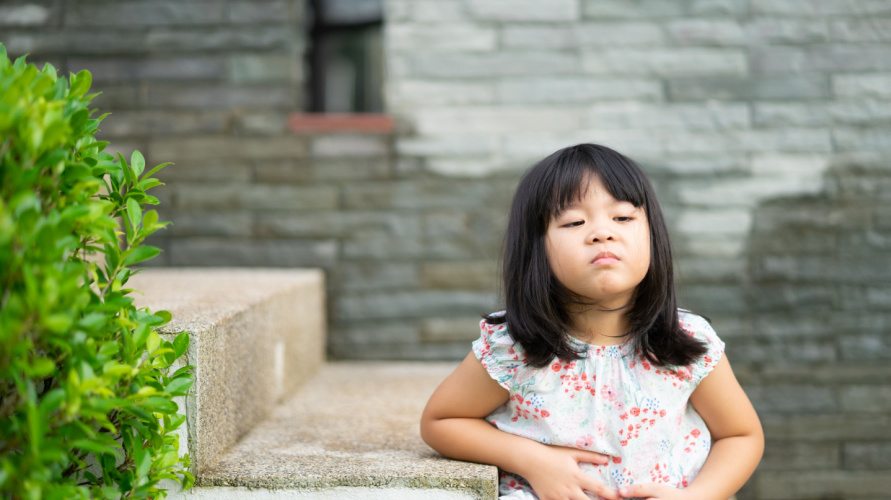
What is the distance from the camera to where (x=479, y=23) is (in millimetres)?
2984

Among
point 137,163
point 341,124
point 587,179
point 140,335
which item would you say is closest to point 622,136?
point 341,124

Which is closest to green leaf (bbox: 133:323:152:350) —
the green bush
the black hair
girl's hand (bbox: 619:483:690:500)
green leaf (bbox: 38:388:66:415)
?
the green bush

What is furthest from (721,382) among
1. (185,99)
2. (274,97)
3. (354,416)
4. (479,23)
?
(185,99)

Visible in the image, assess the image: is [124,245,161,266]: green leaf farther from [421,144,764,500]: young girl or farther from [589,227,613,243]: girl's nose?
[589,227,613,243]: girl's nose

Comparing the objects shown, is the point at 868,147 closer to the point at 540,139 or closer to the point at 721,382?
the point at 540,139

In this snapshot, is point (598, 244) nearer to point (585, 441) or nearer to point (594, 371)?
point (594, 371)

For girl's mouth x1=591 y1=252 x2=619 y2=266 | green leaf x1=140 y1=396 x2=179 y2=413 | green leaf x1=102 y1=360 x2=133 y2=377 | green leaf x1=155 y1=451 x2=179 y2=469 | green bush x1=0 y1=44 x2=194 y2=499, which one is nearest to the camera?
green bush x1=0 y1=44 x2=194 y2=499

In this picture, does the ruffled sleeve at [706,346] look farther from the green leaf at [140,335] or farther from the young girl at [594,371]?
the green leaf at [140,335]

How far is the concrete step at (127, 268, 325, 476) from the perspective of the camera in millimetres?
1576

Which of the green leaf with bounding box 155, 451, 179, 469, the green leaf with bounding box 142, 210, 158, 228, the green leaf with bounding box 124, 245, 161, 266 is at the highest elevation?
the green leaf with bounding box 142, 210, 158, 228

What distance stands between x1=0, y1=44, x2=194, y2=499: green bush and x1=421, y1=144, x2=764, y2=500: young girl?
2.02 feet

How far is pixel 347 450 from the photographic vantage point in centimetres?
178

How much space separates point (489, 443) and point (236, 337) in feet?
2.24

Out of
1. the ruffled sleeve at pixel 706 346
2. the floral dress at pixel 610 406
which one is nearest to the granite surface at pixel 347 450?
the floral dress at pixel 610 406
